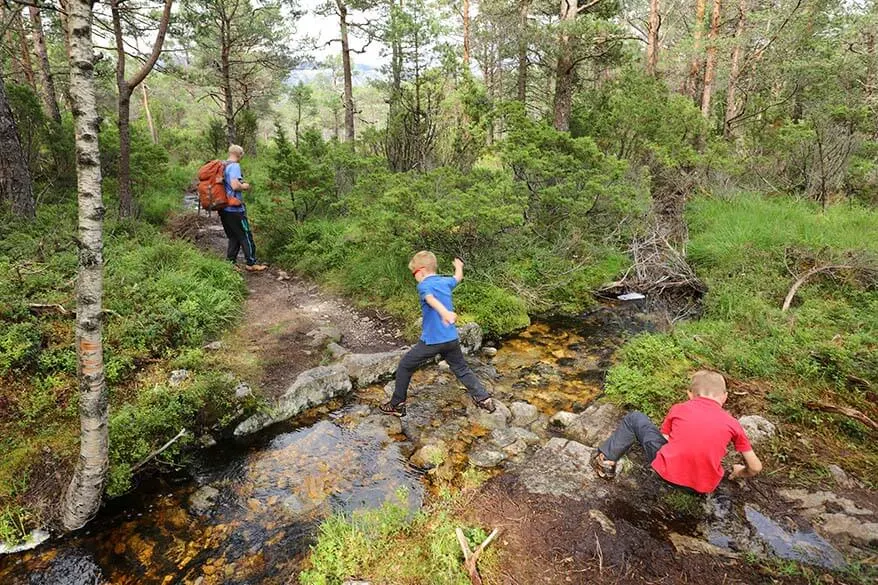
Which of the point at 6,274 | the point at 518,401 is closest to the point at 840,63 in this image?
the point at 518,401

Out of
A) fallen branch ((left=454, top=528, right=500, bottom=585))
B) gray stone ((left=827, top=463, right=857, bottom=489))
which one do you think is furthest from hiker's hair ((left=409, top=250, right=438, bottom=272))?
gray stone ((left=827, top=463, right=857, bottom=489))

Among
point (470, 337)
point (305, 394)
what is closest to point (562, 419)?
point (470, 337)

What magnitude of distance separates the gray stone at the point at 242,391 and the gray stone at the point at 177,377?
1.75ft

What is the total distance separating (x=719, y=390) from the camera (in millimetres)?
3158

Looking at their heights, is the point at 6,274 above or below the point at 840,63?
below

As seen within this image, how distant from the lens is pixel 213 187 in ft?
25.0

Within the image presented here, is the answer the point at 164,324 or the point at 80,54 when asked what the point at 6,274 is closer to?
the point at 164,324

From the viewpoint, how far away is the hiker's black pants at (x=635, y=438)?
3461 mm

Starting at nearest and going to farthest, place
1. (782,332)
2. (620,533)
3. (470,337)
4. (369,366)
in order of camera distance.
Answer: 1. (620,533)
2. (782,332)
3. (369,366)
4. (470,337)

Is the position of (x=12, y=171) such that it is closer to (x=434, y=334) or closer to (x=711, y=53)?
(x=434, y=334)

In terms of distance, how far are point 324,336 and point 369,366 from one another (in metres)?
1.07

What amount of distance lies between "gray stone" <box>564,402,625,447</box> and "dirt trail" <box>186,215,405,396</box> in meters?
2.74

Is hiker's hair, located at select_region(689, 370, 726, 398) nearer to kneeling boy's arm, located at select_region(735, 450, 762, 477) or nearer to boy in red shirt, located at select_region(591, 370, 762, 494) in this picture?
boy in red shirt, located at select_region(591, 370, 762, 494)

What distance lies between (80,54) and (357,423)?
3.73 meters
